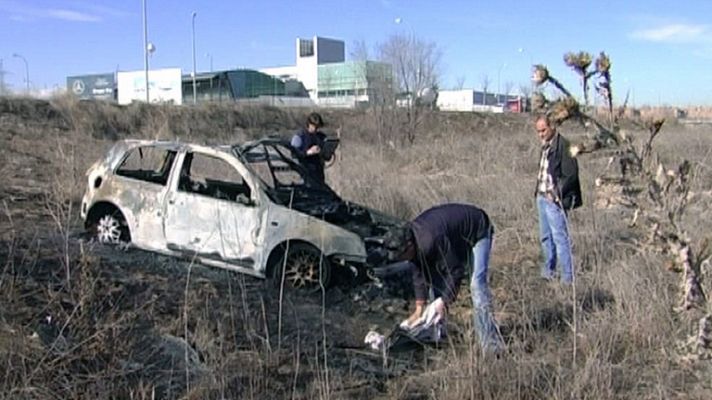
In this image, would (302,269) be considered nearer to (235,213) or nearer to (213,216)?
(235,213)

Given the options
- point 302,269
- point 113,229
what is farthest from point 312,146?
point 113,229

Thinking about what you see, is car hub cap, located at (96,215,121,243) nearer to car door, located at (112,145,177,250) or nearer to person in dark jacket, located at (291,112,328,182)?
car door, located at (112,145,177,250)

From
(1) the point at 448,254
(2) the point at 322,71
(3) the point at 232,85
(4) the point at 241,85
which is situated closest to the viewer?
(1) the point at 448,254

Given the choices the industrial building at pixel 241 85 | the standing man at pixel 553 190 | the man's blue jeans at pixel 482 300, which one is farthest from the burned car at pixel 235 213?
the industrial building at pixel 241 85

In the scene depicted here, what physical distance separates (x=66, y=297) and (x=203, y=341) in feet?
3.51

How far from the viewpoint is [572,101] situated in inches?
89.5

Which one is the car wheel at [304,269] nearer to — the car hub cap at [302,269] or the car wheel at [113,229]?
the car hub cap at [302,269]

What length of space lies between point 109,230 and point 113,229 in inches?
2.1

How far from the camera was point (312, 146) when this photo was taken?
9.23 meters

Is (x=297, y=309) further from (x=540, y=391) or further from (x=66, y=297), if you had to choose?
(x=540, y=391)

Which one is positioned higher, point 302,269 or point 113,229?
point 113,229

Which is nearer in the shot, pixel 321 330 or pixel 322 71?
pixel 321 330

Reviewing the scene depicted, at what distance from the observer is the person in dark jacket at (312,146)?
9086mm

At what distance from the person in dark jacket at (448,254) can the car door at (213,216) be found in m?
2.49
